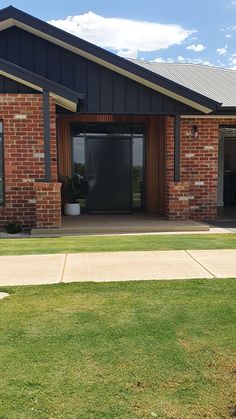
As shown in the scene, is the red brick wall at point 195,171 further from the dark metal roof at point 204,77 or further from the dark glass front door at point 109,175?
the dark glass front door at point 109,175

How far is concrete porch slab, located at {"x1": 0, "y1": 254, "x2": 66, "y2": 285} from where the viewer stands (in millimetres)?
5512

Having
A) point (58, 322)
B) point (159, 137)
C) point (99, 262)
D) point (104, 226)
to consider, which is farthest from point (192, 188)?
point (58, 322)

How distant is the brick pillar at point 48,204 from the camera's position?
9.55 metres

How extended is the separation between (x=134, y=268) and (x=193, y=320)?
1979mm

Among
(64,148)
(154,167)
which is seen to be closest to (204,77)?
(154,167)

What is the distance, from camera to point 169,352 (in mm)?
3510

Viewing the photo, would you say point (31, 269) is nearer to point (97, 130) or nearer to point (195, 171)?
point (195, 171)

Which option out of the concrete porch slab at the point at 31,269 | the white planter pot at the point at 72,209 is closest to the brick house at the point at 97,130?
the white planter pot at the point at 72,209

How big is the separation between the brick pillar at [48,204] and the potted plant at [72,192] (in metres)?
2.61

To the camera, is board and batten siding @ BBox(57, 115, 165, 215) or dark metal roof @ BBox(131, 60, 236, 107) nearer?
board and batten siding @ BBox(57, 115, 165, 215)

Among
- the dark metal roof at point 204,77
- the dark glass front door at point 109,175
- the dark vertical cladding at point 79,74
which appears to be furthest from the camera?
the dark glass front door at point 109,175

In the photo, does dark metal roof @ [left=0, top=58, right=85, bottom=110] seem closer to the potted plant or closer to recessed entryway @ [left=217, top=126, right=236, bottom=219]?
the potted plant

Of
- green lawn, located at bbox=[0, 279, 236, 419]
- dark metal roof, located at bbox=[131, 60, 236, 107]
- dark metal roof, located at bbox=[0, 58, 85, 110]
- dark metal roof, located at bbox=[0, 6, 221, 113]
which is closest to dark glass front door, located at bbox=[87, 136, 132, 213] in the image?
dark metal roof, located at bbox=[131, 60, 236, 107]

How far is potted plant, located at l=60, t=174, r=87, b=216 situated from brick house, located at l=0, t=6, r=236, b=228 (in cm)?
51
